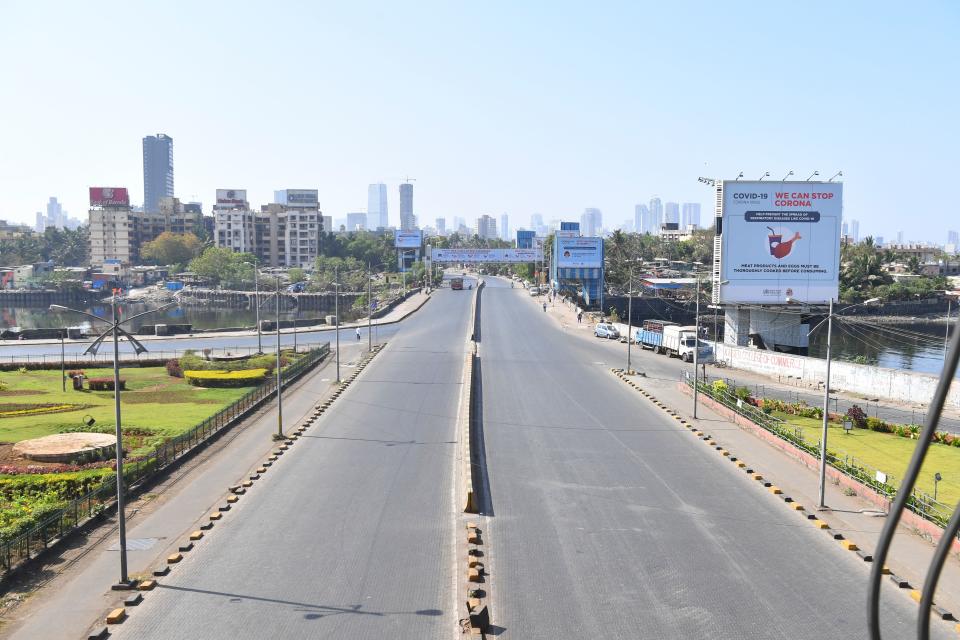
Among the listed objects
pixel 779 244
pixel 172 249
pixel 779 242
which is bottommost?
pixel 779 244

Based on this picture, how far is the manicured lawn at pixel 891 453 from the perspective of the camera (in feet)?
97.9

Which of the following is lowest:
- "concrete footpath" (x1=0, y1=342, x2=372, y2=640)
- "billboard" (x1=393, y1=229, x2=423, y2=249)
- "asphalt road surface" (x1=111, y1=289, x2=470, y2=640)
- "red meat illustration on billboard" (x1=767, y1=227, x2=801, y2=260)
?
"concrete footpath" (x1=0, y1=342, x2=372, y2=640)

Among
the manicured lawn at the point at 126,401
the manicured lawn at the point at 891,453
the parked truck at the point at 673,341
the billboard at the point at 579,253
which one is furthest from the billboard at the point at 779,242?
the billboard at the point at 579,253

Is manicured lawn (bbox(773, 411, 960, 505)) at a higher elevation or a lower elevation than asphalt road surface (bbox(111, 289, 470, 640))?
lower

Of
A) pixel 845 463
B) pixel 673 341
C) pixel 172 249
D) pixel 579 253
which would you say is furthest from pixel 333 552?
pixel 172 249

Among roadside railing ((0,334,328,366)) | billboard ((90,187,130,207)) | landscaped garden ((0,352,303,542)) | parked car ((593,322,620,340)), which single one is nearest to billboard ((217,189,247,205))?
billboard ((90,187,130,207))

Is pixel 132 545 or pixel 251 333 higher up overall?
pixel 251 333

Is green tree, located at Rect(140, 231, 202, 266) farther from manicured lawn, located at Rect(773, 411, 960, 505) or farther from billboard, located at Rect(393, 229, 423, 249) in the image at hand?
manicured lawn, located at Rect(773, 411, 960, 505)

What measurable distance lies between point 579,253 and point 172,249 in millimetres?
107589

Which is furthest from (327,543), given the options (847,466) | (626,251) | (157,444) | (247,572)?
(626,251)

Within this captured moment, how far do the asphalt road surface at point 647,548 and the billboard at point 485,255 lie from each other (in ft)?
388

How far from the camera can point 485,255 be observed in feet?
526

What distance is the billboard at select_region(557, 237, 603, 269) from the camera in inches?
4493

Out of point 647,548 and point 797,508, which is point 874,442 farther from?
point 647,548
